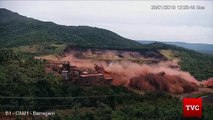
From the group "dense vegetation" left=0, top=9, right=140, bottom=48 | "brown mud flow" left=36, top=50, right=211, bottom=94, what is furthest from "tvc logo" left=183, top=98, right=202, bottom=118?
"dense vegetation" left=0, top=9, right=140, bottom=48

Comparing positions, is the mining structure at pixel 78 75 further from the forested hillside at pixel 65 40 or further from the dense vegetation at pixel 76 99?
the forested hillside at pixel 65 40

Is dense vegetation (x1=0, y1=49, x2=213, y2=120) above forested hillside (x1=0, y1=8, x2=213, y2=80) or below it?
below

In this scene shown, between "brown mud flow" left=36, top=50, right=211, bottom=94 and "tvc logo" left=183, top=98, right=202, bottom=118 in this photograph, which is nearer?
"tvc logo" left=183, top=98, right=202, bottom=118

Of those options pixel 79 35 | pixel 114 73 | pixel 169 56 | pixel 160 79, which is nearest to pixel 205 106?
pixel 160 79

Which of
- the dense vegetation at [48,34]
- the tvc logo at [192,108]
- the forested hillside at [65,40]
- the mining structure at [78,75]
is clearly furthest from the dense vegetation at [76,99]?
the dense vegetation at [48,34]

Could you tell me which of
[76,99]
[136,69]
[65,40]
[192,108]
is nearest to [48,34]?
[65,40]

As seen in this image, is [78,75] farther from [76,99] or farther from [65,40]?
[65,40]

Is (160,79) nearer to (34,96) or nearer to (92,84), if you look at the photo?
(92,84)

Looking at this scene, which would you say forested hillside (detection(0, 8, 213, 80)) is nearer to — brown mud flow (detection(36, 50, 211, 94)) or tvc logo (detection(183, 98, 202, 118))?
brown mud flow (detection(36, 50, 211, 94))
